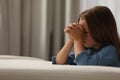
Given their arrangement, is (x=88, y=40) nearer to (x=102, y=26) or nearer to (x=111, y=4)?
(x=102, y=26)

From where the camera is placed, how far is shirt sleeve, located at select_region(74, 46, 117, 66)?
1096 millimetres

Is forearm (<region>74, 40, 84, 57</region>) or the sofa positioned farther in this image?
forearm (<region>74, 40, 84, 57</region>)

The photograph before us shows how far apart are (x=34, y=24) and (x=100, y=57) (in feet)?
3.95

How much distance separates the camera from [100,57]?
1.10 m

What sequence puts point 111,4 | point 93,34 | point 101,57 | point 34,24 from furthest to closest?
1. point 34,24
2. point 111,4
3. point 93,34
4. point 101,57

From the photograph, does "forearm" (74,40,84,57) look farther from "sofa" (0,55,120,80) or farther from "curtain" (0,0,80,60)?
"curtain" (0,0,80,60)

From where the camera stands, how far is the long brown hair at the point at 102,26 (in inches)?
47.5

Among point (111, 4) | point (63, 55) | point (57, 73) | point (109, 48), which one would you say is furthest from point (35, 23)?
point (57, 73)

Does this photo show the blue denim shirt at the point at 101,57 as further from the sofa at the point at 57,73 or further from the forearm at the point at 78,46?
the sofa at the point at 57,73

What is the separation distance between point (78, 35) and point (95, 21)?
9cm

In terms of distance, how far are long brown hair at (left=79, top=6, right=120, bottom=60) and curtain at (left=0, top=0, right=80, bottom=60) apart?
1000 millimetres

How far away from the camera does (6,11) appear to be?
219 cm

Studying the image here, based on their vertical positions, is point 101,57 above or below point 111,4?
below

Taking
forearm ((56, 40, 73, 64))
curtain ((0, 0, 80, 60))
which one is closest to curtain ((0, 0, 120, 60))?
curtain ((0, 0, 80, 60))
